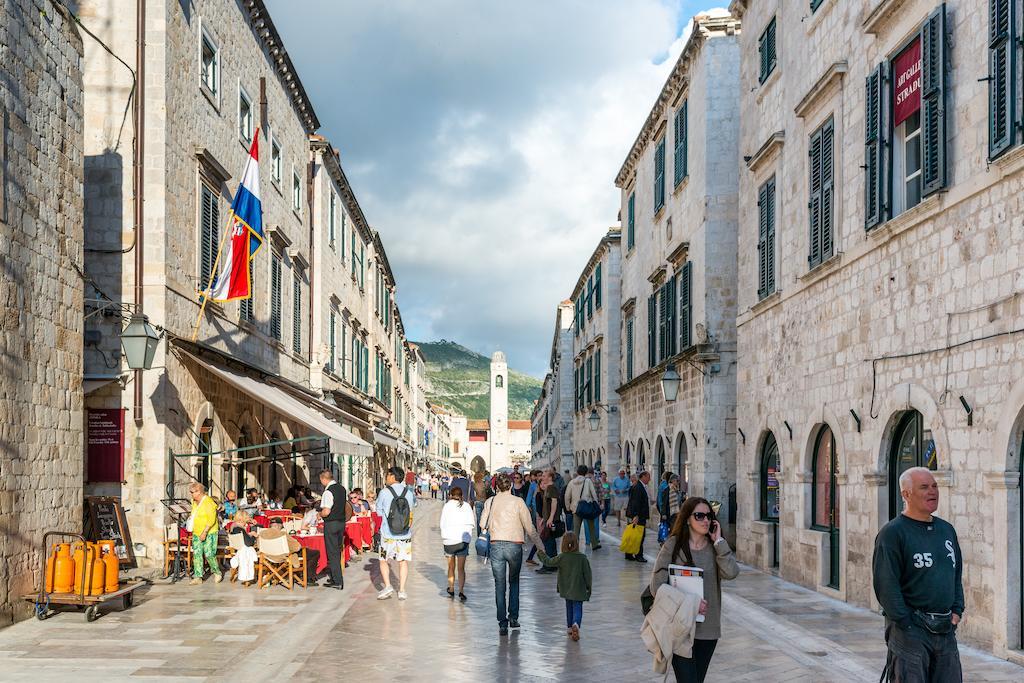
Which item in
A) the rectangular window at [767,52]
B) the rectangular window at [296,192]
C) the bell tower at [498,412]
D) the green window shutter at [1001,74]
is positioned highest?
the rectangular window at [767,52]

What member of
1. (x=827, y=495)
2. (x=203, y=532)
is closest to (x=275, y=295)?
(x=203, y=532)

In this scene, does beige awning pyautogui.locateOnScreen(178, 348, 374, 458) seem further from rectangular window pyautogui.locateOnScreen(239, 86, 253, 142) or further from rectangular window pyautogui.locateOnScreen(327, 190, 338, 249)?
rectangular window pyautogui.locateOnScreen(327, 190, 338, 249)

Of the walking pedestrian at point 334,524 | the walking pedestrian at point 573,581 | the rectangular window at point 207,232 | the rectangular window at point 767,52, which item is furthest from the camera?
the rectangular window at point 207,232

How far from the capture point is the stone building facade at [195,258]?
597 inches

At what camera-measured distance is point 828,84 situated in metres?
13.9

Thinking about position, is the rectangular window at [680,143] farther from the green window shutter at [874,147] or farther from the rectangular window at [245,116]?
the green window shutter at [874,147]

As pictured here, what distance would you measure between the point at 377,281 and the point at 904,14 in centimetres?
3536

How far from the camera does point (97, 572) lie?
448 inches

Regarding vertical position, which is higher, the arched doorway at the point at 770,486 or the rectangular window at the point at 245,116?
the rectangular window at the point at 245,116

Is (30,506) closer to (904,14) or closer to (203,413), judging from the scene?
(203,413)

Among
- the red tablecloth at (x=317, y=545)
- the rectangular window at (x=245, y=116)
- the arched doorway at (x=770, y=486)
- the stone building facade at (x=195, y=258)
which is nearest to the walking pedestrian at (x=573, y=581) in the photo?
the red tablecloth at (x=317, y=545)

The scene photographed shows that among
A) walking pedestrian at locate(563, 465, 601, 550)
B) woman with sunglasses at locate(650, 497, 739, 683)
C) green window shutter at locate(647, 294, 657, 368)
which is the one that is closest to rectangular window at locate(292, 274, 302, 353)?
green window shutter at locate(647, 294, 657, 368)

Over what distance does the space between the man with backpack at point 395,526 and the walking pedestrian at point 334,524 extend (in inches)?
42.2

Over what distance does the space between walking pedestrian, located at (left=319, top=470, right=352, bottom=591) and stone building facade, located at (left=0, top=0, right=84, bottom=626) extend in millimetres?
3289
